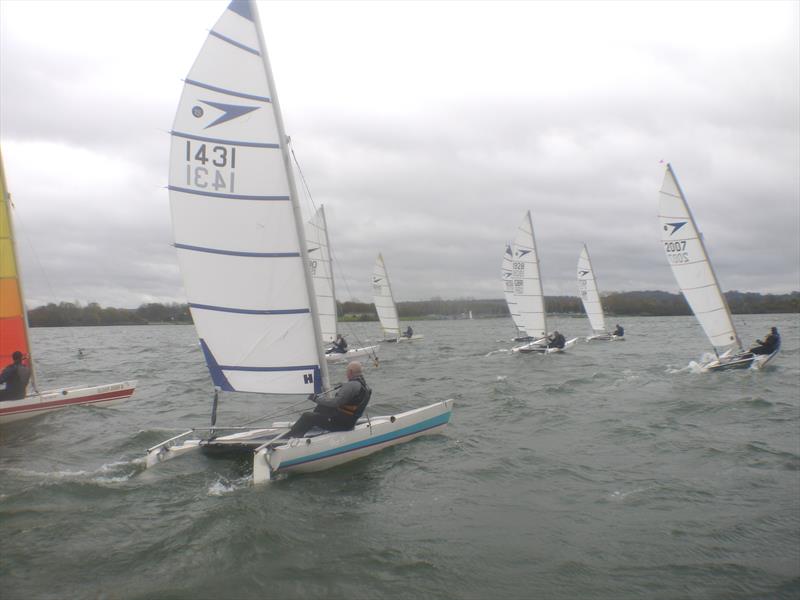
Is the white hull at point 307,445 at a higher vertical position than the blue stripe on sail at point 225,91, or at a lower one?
lower

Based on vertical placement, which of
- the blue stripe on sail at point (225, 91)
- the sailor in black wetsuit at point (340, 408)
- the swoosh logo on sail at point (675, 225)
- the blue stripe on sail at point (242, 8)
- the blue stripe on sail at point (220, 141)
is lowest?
the sailor in black wetsuit at point (340, 408)

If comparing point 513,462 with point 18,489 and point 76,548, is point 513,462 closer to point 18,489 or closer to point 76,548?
point 76,548

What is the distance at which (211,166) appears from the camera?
698 centimetres

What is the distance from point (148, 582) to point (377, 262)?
29.9 metres

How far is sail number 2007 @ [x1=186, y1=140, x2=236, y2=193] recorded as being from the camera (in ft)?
22.8

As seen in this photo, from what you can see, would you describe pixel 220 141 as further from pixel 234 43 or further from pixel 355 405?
pixel 355 405

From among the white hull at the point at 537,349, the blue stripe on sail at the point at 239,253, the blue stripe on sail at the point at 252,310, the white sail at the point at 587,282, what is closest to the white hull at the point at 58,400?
the blue stripe on sail at the point at 252,310

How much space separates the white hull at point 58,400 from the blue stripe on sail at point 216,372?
611 cm

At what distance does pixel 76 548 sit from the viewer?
489 centimetres

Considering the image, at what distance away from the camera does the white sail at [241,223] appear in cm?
689

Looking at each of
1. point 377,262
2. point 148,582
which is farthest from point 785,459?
point 377,262

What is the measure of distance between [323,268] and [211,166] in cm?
1546

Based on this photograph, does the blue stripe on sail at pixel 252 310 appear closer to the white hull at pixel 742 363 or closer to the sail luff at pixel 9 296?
the sail luff at pixel 9 296

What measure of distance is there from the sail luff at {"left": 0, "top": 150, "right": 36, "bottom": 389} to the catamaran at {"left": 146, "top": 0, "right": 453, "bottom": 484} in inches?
254
